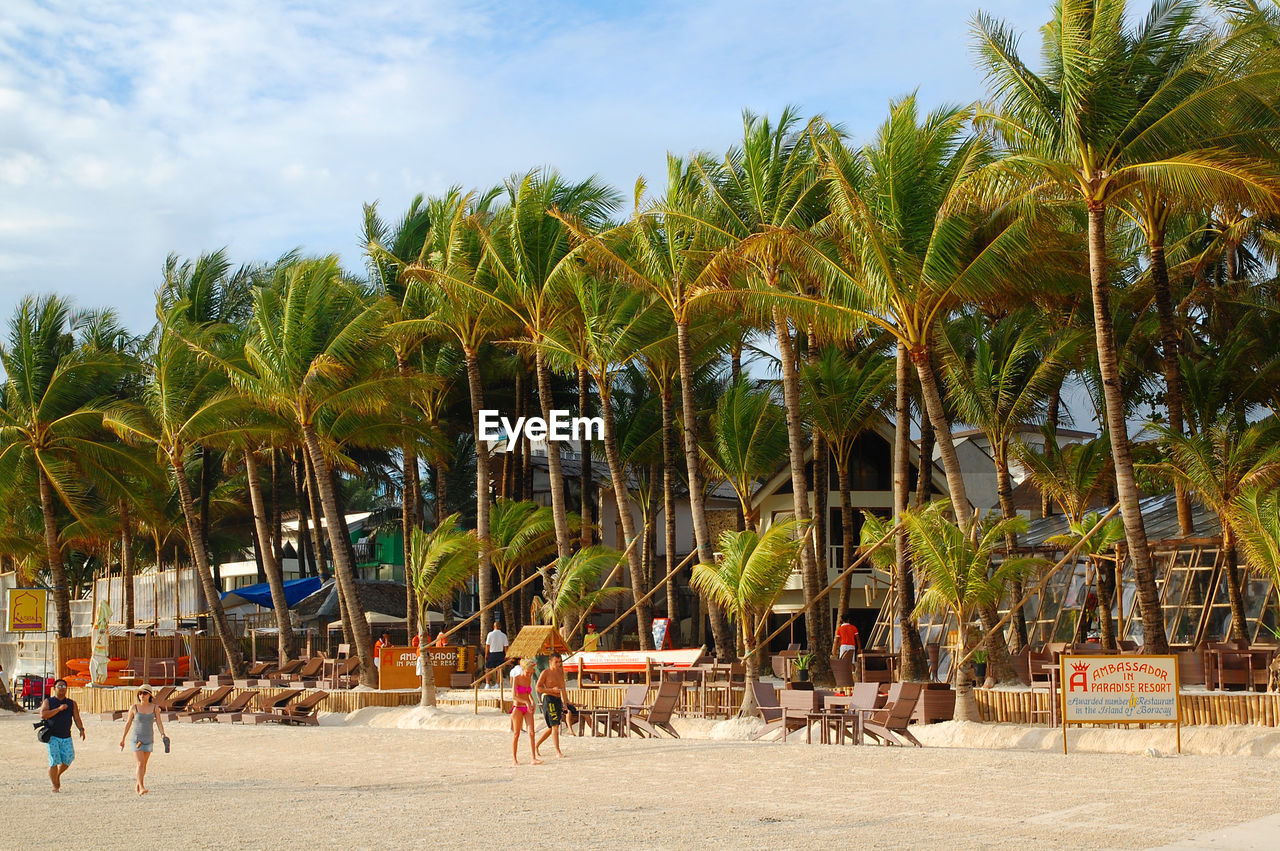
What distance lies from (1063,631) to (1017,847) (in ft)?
59.8

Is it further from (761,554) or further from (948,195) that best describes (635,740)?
(948,195)

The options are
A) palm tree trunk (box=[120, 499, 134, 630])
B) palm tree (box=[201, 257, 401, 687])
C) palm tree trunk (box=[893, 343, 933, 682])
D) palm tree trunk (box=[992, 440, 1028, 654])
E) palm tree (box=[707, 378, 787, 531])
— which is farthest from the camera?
palm tree trunk (box=[120, 499, 134, 630])

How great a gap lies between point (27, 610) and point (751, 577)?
19258 mm

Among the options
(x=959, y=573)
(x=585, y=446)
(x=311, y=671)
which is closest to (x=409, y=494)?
(x=585, y=446)

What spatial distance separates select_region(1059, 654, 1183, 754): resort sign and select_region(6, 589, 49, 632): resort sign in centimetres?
2415

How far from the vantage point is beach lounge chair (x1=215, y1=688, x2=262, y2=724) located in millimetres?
22688

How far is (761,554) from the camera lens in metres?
18.8

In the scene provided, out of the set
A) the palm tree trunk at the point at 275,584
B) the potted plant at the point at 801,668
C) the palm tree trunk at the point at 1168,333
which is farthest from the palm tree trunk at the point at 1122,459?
the palm tree trunk at the point at 275,584

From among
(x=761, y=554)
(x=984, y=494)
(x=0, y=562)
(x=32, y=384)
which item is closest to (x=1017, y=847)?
(x=761, y=554)

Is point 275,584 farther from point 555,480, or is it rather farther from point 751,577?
point 751,577

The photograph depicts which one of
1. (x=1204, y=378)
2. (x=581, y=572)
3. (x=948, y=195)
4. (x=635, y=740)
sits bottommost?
(x=635, y=740)

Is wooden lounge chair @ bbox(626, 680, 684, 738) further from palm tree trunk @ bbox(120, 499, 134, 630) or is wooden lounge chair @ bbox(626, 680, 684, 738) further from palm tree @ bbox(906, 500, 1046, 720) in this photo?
palm tree trunk @ bbox(120, 499, 134, 630)

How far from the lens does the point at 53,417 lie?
1247 inches

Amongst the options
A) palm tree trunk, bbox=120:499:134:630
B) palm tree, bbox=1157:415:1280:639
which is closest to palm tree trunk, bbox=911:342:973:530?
palm tree, bbox=1157:415:1280:639
